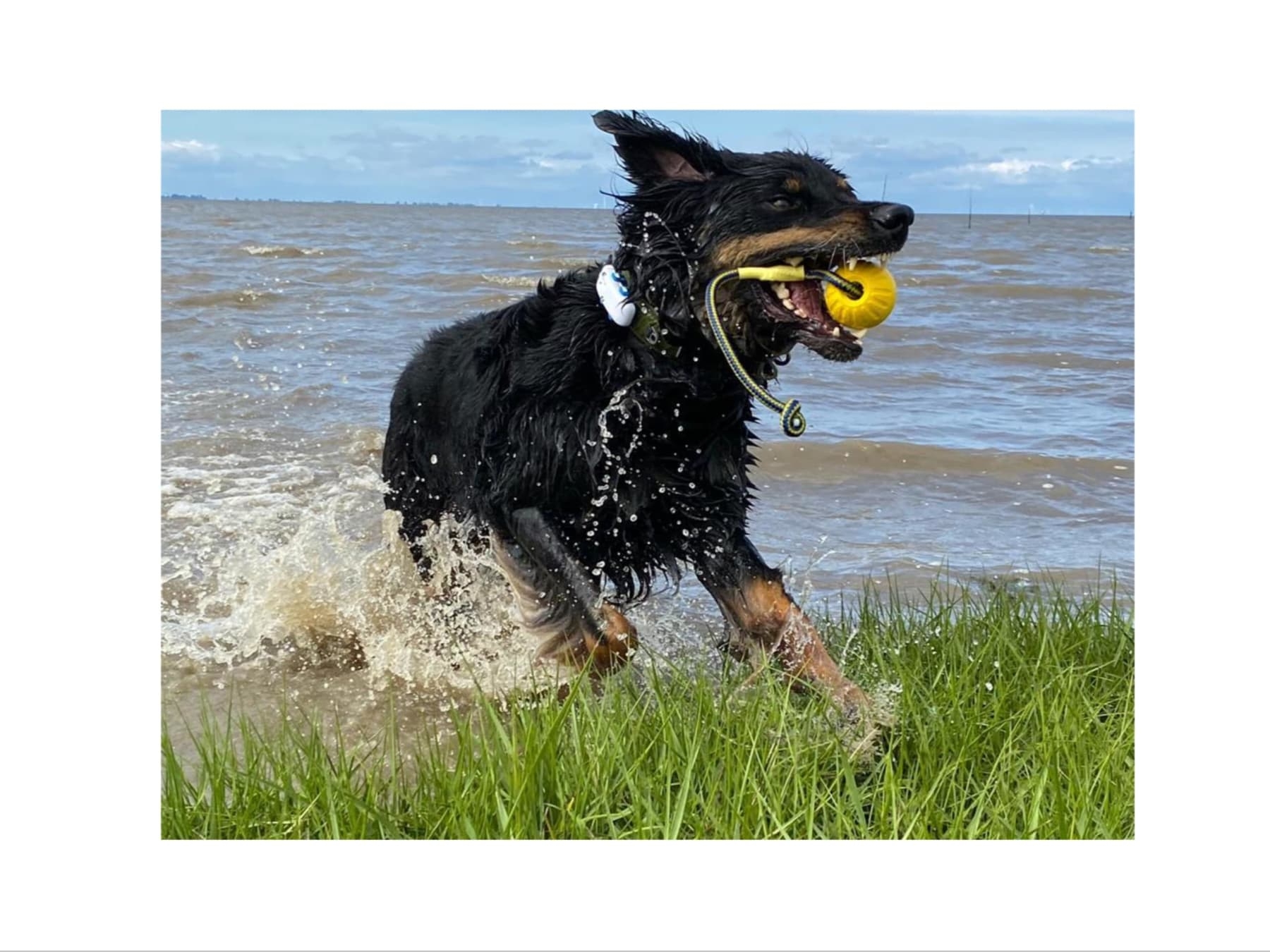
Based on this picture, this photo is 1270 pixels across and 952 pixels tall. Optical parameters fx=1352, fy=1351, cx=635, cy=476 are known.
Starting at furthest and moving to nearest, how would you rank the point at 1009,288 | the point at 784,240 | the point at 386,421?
the point at 1009,288, the point at 386,421, the point at 784,240

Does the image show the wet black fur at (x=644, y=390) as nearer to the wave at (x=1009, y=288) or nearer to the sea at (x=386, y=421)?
the sea at (x=386, y=421)

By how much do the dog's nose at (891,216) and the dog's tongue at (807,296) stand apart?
0.79 feet

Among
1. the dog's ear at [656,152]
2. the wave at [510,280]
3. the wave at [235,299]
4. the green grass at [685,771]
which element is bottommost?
the green grass at [685,771]

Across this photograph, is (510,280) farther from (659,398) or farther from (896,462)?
(896,462)

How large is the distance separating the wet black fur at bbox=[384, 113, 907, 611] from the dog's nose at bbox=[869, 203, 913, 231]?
4.1 inches

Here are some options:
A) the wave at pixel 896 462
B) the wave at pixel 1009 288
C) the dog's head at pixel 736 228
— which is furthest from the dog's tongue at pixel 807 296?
the wave at pixel 1009 288

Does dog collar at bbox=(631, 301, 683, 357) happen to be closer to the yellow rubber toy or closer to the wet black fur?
the wet black fur

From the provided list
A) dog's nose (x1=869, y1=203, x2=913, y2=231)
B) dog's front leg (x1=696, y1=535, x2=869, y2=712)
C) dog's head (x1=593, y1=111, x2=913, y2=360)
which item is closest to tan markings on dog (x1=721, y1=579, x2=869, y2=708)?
dog's front leg (x1=696, y1=535, x2=869, y2=712)

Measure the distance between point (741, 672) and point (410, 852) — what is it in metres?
0.95

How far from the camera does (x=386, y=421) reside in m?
4.82

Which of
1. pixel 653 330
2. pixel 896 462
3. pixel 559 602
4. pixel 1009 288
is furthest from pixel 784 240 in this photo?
pixel 1009 288

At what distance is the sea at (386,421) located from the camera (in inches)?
152

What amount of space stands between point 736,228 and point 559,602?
1.09 m
